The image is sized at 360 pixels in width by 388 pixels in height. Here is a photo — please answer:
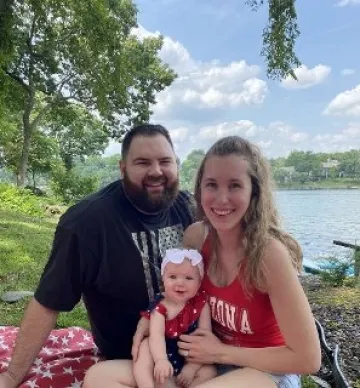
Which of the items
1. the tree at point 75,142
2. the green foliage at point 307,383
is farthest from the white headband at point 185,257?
the tree at point 75,142

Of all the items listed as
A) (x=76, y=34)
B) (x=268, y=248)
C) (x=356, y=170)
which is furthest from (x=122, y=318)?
(x=356, y=170)

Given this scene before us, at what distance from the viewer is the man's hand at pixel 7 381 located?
1983 mm

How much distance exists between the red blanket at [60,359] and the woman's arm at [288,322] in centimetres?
97

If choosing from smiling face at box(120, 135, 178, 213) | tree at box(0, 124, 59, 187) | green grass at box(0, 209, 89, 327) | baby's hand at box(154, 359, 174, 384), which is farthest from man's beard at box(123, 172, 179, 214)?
tree at box(0, 124, 59, 187)

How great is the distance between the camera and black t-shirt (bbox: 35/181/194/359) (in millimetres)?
1944

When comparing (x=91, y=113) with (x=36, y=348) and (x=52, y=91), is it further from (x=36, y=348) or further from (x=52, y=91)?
(x=36, y=348)

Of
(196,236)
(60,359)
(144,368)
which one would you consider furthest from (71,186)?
(144,368)

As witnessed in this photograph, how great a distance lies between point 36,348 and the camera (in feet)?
6.48

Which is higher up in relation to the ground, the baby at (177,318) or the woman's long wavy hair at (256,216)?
the woman's long wavy hair at (256,216)

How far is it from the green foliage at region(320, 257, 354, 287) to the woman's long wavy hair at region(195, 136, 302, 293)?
4.69 metres

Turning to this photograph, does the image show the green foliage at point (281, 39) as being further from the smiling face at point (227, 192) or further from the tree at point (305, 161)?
the tree at point (305, 161)

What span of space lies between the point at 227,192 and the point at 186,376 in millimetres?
686

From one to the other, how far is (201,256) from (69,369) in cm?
95

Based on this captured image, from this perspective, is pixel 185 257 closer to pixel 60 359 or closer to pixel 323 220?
pixel 60 359
